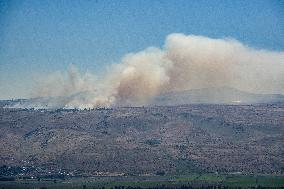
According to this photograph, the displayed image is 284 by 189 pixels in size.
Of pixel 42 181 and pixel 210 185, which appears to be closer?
pixel 210 185

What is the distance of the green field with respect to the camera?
179 metres

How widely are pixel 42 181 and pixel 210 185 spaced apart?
6513cm

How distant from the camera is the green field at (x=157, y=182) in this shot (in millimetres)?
178750

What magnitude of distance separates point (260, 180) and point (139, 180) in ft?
152

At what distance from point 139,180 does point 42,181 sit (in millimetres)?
37692

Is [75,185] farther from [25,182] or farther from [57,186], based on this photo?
[25,182]

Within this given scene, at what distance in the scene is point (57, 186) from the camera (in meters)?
181

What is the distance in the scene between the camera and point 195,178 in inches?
7781

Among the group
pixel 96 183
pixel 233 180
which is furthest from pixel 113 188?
pixel 233 180

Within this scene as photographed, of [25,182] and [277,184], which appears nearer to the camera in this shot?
[277,184]

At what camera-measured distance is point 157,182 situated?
187m

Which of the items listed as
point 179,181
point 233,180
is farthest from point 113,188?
point 233,180

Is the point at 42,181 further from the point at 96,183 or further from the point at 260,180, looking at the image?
the point at 260,180

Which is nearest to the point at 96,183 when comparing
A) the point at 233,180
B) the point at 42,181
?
the point at 42,181
